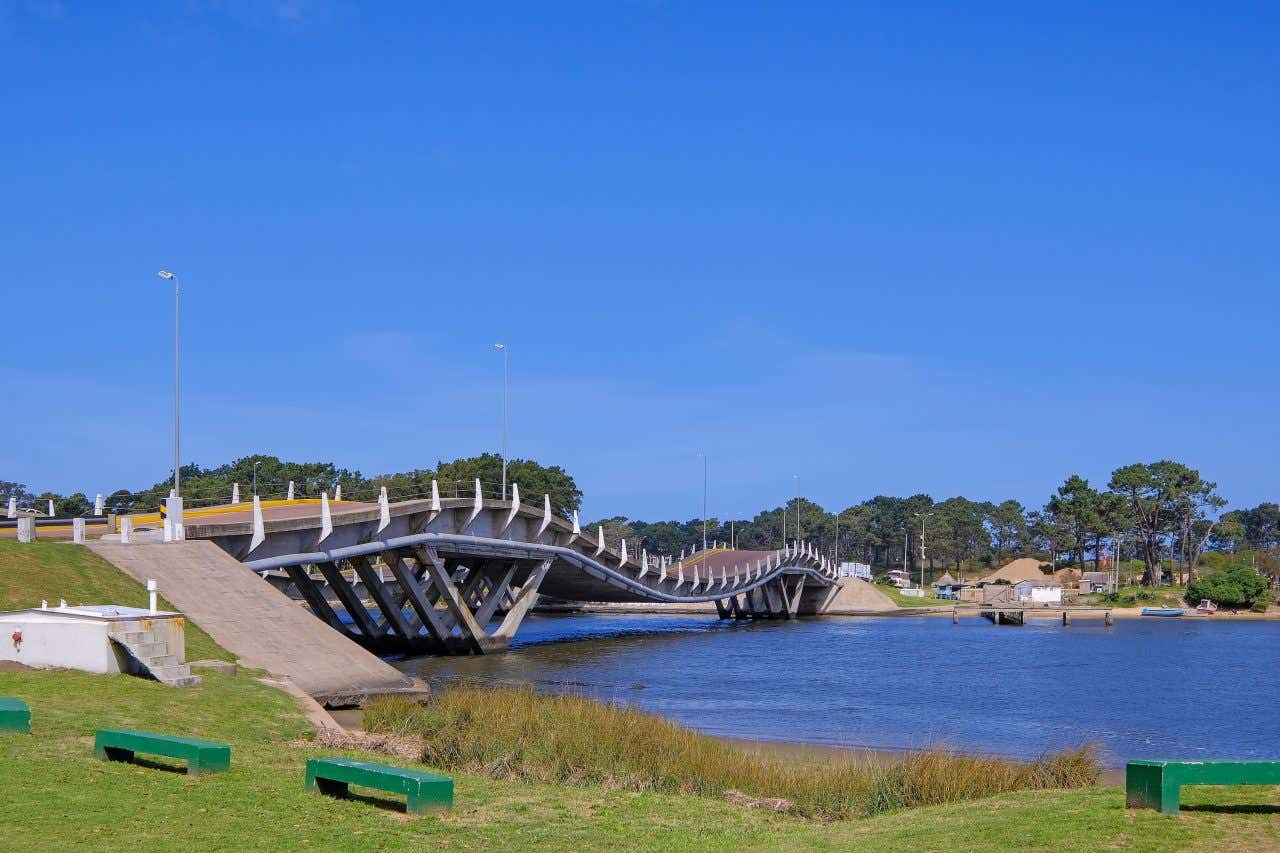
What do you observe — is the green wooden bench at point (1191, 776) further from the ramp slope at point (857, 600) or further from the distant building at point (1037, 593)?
the distant building at point (1037, 593)

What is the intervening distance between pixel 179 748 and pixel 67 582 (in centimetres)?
1946

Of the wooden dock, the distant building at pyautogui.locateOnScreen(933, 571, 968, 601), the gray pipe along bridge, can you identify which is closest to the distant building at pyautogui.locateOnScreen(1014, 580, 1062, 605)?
the wooden dock

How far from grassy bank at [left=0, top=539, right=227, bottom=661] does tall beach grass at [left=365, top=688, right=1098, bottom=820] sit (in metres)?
10.2

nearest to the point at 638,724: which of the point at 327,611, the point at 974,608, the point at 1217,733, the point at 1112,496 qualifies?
the point at 1217,733

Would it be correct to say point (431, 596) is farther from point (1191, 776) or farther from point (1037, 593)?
point (1037, 593)

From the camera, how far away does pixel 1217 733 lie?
38.9 metres

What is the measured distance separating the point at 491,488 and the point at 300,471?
1115 inches

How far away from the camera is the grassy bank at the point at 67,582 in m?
30.7

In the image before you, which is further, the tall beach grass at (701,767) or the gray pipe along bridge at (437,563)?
the gray pipe along bridge at (437,563)

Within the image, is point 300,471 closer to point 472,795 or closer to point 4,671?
point 4,671

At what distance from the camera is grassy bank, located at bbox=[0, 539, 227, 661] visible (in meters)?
30.7

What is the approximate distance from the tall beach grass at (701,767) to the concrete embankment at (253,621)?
27.2 ft

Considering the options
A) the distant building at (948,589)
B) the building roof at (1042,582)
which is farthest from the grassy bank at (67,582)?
the distant building at (948,589)

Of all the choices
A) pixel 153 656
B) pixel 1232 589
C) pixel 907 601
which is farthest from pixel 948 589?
pixel 153 656
